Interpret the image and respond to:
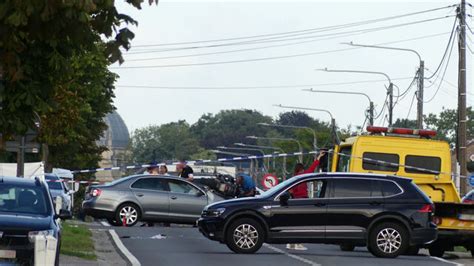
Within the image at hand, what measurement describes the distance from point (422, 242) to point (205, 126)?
175876 mm

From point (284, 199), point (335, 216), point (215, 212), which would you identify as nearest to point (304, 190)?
point (284, 199)

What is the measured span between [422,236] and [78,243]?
6785 mm

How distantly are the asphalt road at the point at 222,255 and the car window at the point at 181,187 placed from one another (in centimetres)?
247

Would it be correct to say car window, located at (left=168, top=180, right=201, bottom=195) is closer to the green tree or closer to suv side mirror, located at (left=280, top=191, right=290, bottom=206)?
suv side mirror, located at (left=280, top=191, right=290, bottom=206)

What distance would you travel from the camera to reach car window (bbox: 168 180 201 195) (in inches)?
1229

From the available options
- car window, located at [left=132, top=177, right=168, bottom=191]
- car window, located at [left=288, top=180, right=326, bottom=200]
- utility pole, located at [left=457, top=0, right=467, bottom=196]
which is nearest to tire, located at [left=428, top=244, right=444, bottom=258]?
car window, located at [left=288, top=180, right=326, bottom=200]

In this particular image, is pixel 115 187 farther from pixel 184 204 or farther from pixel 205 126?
pixel 205 126

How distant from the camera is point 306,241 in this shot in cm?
2375

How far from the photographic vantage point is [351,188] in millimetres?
24203

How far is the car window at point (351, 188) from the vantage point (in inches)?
950

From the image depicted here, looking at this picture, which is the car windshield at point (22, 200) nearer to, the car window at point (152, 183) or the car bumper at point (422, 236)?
the car bumper at point (422, 236)

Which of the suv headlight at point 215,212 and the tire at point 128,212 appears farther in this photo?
the tire at point 128,212

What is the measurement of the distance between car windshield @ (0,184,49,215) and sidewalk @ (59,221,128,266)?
2.39 m

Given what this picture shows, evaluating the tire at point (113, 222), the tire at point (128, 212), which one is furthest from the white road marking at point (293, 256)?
the tire at point (113, 222)
